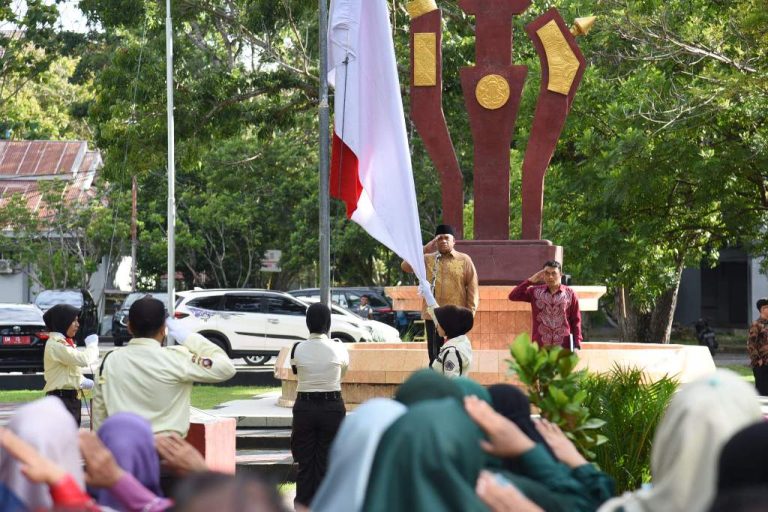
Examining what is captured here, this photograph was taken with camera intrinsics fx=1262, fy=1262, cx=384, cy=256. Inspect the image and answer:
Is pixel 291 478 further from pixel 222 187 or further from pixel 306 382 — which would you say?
pixel 222 187

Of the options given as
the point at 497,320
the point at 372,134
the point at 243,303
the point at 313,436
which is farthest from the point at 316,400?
the point at 243,303

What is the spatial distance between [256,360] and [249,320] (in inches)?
36.6

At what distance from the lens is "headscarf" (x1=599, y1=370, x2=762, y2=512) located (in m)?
3.38

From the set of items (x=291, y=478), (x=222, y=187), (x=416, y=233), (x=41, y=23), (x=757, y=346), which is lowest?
(x=291, y=478)

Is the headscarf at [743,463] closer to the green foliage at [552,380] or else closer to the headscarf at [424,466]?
the headscarf at [424,466]

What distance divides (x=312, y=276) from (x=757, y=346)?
A: 39482mm

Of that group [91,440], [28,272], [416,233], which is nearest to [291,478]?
[416,233]

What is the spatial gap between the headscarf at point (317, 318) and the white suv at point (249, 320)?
16.0 m

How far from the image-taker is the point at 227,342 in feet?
81.7

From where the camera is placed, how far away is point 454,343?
777 centimetres

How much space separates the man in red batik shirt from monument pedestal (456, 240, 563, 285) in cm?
415

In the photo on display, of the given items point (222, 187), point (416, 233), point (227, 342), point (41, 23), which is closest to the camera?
point (416, 233)

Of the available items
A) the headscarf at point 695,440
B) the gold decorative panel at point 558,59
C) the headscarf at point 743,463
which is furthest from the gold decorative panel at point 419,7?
the headscarf at point 743,463

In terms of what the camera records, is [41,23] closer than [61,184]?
Yes
